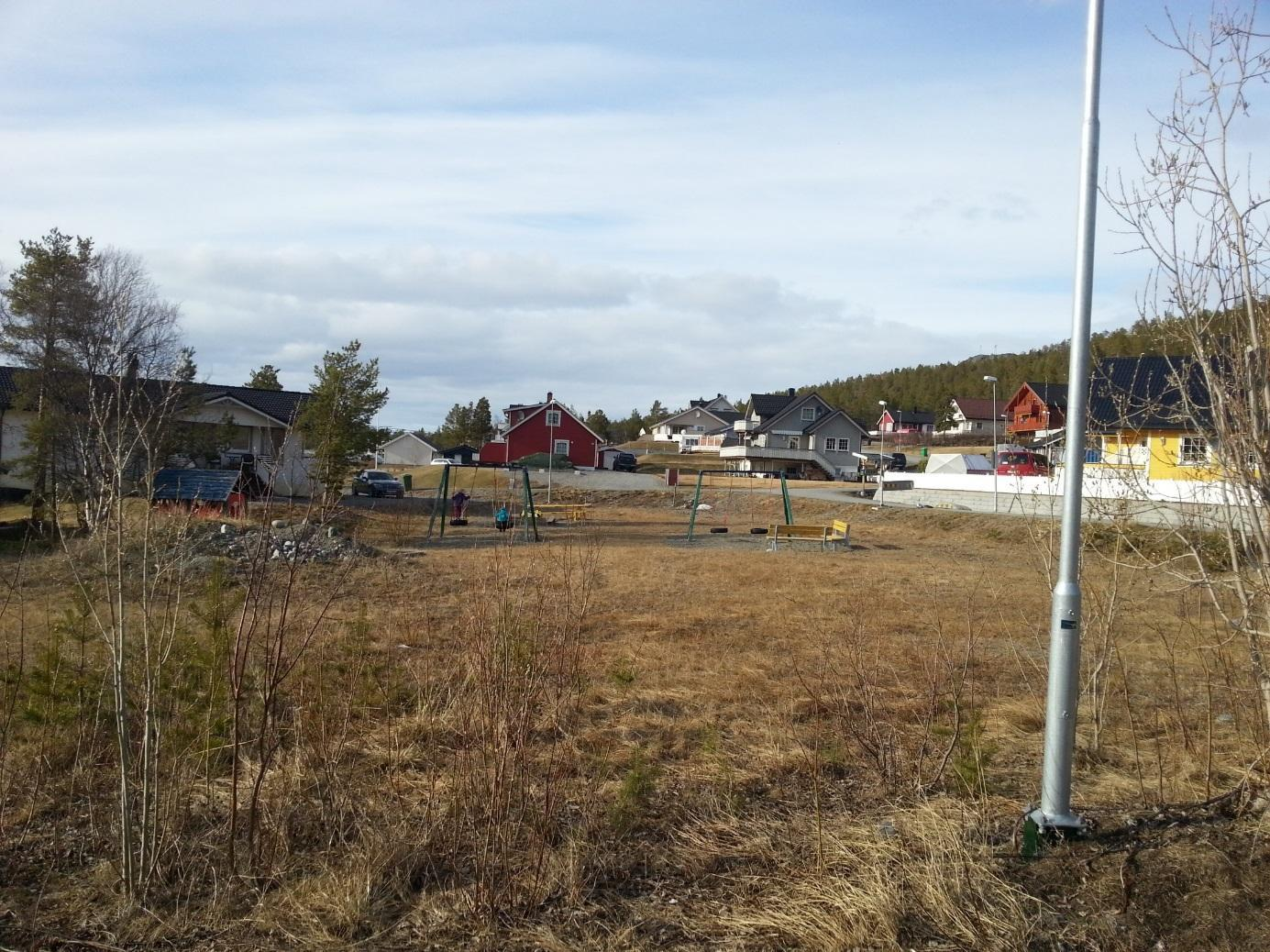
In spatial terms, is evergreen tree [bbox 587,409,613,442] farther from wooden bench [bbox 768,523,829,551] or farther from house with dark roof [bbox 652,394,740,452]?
wooden bench [bbox 768,523,829,551]

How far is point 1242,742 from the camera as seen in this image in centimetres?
→ 623

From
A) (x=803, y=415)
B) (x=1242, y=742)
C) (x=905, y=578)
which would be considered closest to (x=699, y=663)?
(x=1242, y=742)

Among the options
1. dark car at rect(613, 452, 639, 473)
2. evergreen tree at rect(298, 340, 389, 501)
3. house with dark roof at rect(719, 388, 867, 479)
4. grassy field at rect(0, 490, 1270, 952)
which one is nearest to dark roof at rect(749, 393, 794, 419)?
house with dark roof at rect(719, 388, 867, 479)

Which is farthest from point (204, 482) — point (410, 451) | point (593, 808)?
point (410, 451)

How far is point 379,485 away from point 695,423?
7294 cm

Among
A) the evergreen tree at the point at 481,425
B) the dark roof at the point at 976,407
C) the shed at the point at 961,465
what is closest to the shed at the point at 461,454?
the evergreen tree at the point at 481,425

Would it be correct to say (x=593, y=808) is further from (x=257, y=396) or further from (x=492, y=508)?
(x=257, y=396)

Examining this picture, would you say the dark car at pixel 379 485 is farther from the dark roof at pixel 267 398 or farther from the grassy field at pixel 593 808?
the grassy field at pixel 593 808

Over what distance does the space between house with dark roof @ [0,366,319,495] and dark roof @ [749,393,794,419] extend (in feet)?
154

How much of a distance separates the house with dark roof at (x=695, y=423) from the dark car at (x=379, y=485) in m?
61.0

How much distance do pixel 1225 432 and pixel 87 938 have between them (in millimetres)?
5526

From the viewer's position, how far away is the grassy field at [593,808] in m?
4.11

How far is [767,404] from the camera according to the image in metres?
84.9

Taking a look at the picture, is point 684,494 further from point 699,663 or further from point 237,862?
point 237,862
